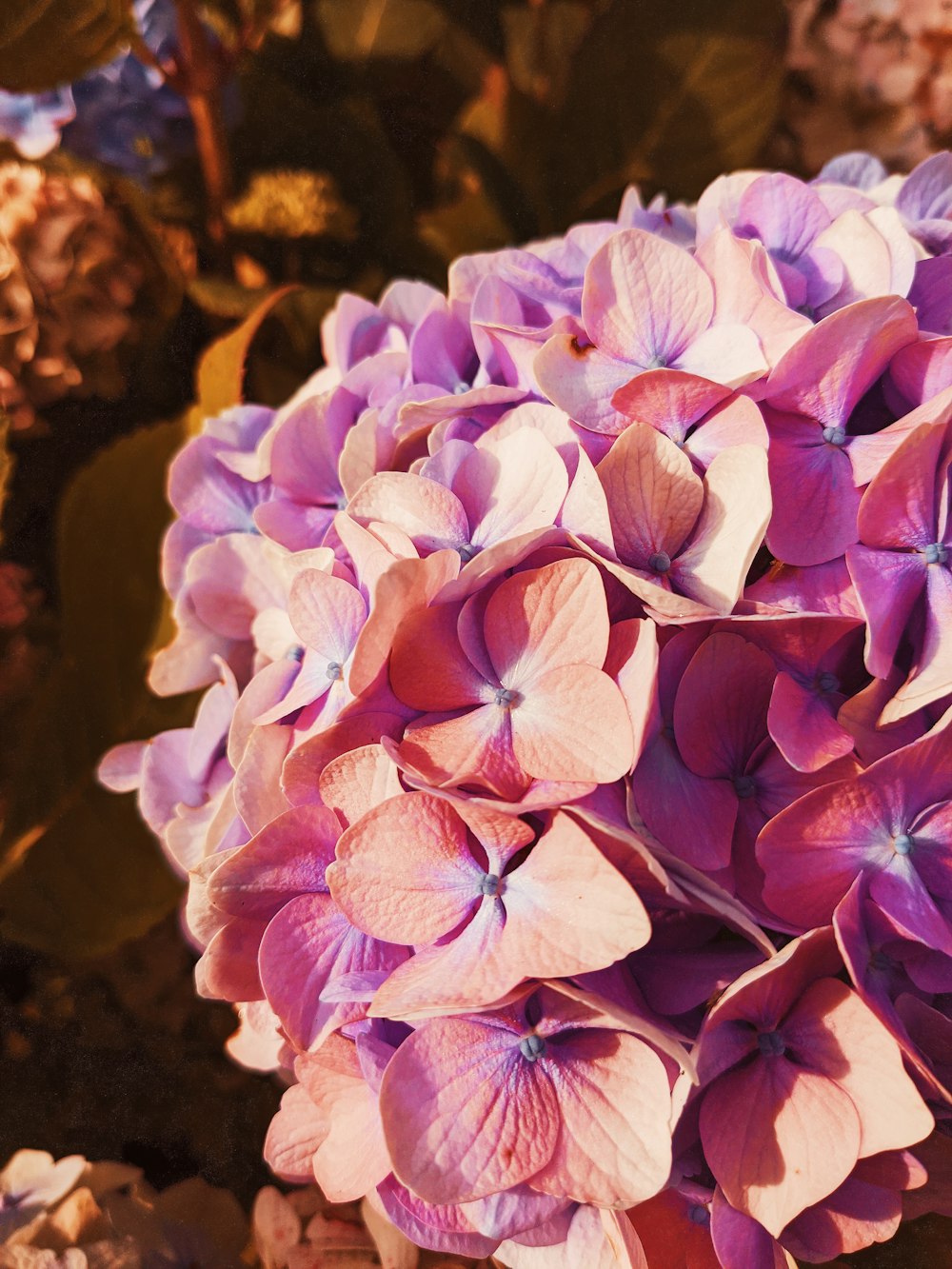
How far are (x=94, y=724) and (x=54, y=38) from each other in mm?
290

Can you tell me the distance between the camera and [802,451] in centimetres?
28

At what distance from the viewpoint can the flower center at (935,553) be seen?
0.26 metres

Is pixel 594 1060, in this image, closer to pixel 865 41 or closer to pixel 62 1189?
pixel 62 1189

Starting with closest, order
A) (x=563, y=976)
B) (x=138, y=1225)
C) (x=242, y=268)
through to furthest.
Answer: (x=563, y=976) → (x=138, y=1225) → (x=242, y=268)

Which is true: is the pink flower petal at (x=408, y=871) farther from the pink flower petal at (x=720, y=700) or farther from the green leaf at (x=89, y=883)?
the green leaf at (x=89, y=883)

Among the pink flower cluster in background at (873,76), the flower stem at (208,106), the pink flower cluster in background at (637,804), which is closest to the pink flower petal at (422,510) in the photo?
the pink flower cluster in background at (637,804)

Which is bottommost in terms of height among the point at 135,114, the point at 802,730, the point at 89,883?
the point at 89,883

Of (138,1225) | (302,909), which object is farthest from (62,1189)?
(302,909)

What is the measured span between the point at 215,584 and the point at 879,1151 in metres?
0.24

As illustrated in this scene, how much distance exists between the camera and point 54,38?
1.60 feet

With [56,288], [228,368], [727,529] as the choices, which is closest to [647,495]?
[727,529]

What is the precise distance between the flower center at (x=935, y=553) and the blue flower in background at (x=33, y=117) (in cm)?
49

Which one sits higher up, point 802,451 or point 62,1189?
point 802,451

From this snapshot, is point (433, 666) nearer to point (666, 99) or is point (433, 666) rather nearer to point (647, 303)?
point (647, 303)
